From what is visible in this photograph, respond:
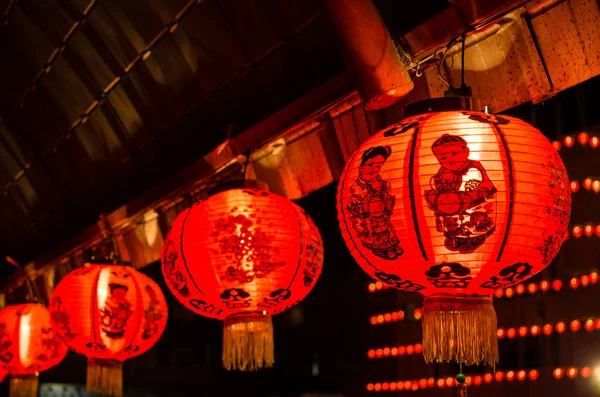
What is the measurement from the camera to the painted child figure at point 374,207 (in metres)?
3.71

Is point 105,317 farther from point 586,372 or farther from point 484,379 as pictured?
point 586,372

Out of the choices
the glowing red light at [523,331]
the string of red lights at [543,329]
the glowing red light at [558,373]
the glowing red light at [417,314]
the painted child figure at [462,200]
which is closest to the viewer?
the painted child figure at [462,200]

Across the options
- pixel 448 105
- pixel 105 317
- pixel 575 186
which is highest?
pixel 575 186

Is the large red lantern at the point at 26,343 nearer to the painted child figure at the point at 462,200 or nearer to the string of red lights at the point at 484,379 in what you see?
the string of red lights at the point at 484,379

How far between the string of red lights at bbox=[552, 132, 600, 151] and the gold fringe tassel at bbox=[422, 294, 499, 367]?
148 inches

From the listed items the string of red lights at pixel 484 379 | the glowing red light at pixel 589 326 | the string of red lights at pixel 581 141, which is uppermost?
the string of red lights at pixel 581 141

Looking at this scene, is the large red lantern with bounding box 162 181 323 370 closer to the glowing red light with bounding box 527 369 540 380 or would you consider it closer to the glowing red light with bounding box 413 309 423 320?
the glowing red light with bounding box 527 369 540 380

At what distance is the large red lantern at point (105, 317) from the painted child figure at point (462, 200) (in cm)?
364

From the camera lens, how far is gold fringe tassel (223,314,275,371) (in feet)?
16.8

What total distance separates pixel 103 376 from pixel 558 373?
3.55m

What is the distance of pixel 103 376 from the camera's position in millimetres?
6773

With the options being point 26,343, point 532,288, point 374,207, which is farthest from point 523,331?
point 26,343

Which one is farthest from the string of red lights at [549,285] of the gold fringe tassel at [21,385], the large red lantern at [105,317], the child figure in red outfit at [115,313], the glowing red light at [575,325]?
the gold fringe tassel at [21,385]

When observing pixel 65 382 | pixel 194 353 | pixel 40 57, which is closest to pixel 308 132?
pixel 40 57
